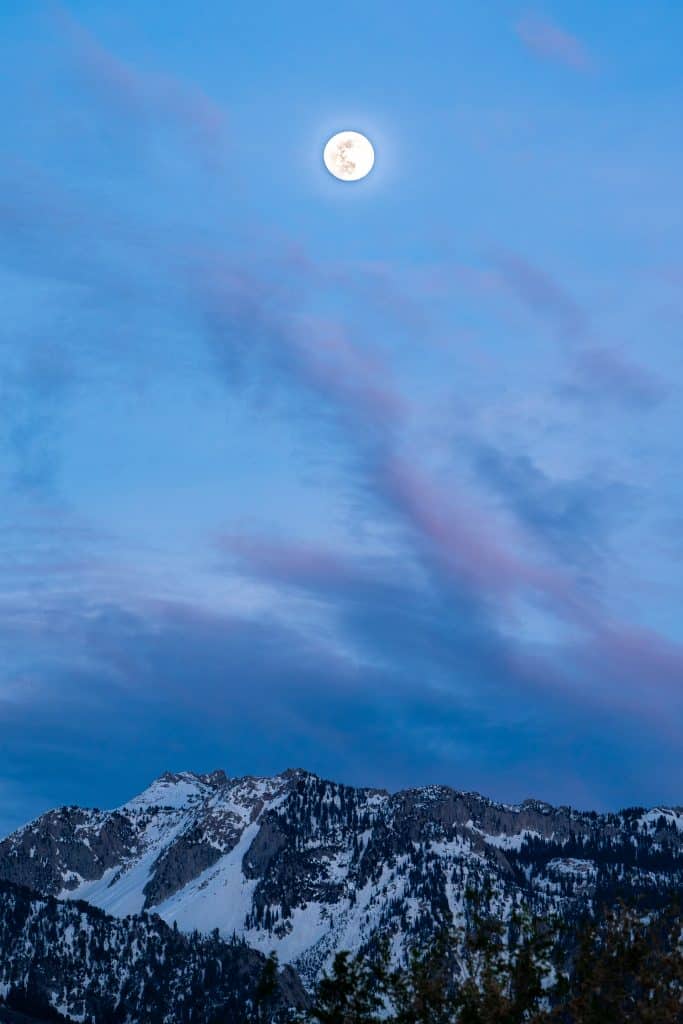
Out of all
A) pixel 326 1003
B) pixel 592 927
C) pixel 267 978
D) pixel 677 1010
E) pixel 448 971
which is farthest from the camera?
pixel 267 978

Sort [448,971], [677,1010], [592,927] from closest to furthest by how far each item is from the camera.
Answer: [677,1010]
[592,927]
[448,971]

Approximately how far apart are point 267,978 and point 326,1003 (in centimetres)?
3076

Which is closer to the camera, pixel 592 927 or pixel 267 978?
pixel 592 927

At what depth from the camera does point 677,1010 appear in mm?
85875

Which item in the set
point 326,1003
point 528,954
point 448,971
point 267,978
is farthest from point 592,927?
point 267,978

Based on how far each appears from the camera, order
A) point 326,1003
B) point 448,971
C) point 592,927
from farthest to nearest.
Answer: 1. point 326,1003
2. point 448,971
3. point 592,927

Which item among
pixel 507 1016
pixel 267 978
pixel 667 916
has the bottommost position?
pixel 507 1016

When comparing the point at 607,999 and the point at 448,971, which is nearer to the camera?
the point at 607,999

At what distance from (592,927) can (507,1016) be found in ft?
28.0

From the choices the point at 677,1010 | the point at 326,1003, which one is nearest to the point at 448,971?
the point at 326,1003

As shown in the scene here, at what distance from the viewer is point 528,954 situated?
8975cm

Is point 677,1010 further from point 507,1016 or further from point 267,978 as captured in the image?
point 267,978

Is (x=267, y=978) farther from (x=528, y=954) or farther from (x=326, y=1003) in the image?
(x=528, y=954)

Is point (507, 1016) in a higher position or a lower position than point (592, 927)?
lower
